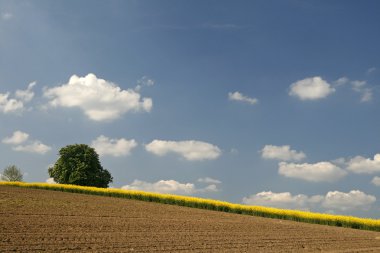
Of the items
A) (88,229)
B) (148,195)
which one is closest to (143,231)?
(88,229)

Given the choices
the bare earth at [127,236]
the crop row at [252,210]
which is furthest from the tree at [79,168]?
the bare earth at [127,236]

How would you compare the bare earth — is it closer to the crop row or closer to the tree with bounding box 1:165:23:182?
the crop row

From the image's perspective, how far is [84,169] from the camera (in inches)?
2714

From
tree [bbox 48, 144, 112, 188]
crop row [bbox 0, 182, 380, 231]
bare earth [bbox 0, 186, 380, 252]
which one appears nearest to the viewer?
bare earth [bbox 0, 186, 380, 252]

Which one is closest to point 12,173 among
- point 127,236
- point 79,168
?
point 79,168

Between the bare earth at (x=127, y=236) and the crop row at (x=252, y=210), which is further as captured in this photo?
the crop row at (x=252, y=210)

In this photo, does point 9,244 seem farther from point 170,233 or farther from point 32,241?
point 170,233

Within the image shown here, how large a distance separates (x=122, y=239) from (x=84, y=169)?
170ft

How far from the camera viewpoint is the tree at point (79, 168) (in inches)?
2692

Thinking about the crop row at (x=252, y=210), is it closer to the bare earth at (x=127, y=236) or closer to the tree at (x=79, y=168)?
the bare earth at (x=127, y=236)

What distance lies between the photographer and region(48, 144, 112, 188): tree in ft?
224

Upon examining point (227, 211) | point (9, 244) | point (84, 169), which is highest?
point (84, 169)

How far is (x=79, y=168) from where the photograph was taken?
68562mm

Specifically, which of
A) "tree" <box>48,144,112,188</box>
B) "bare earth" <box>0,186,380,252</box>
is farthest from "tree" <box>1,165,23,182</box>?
"bare earth" <box>0,186,380,252</box>
